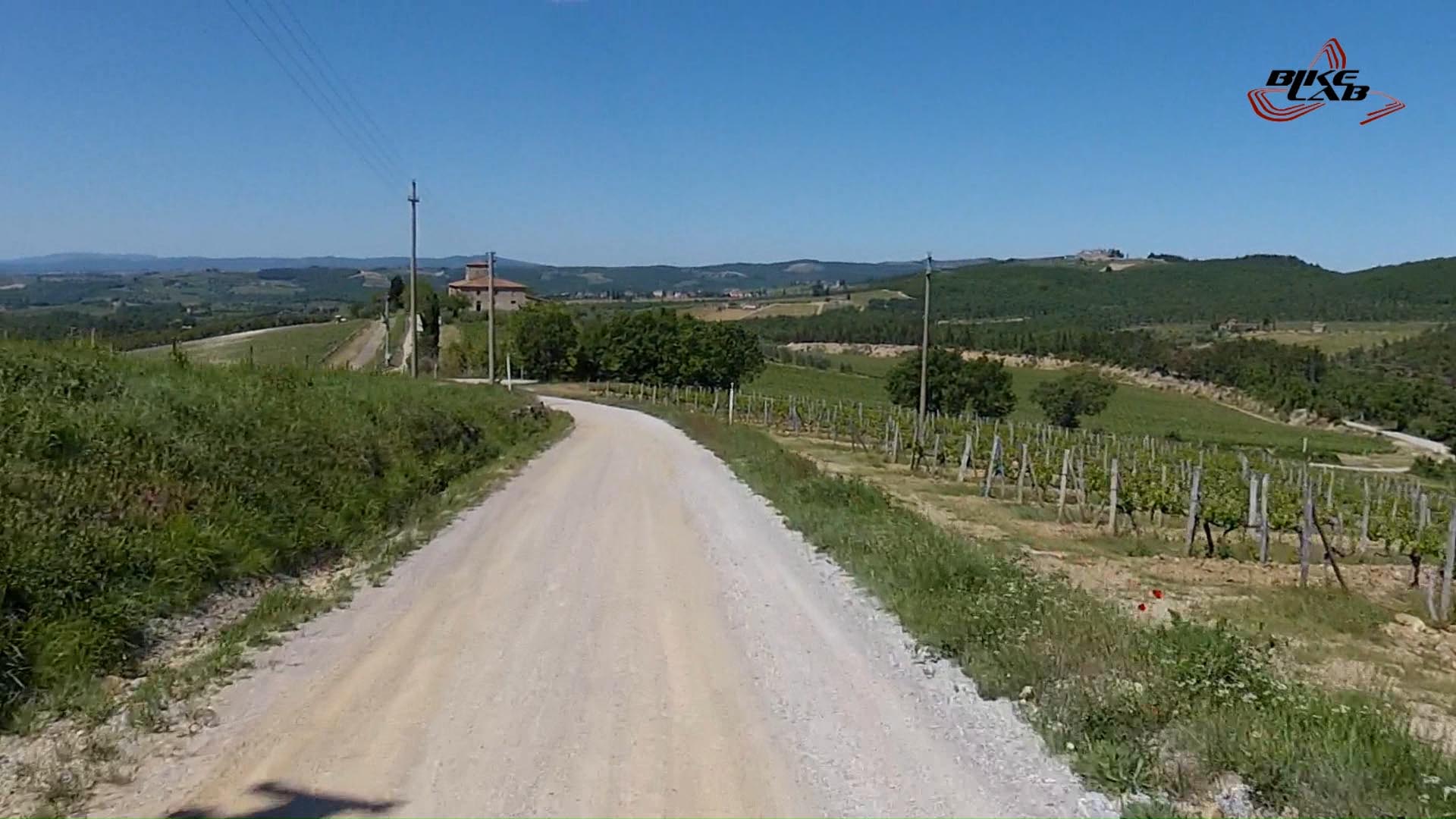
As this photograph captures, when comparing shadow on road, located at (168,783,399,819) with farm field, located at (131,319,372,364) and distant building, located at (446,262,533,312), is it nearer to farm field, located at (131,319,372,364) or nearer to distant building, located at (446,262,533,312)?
farm field, located at (131,319,372,364)

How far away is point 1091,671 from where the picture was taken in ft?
20.8

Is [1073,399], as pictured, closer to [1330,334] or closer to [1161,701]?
[1161,701]

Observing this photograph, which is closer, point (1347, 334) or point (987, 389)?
point (987, 389)

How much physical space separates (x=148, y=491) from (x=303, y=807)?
520cm

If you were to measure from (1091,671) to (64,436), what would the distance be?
335 inches

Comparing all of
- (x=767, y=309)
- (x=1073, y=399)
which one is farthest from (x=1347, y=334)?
(x=767, y=309)

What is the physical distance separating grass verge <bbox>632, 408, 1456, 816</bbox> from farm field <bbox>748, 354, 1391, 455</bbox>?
59.7 m

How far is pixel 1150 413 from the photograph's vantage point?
9012 cm

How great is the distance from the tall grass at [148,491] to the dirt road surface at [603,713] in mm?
1080

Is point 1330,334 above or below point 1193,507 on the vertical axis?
below

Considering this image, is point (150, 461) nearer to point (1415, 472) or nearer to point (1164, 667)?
point (1164, 667)

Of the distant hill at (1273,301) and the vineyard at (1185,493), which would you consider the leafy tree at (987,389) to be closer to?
the vineyard at (1185,493)

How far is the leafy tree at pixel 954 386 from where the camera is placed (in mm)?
73250

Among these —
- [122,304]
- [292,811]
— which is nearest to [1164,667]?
[292,811]
